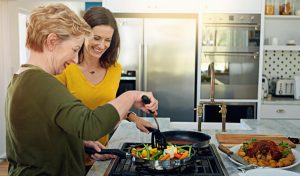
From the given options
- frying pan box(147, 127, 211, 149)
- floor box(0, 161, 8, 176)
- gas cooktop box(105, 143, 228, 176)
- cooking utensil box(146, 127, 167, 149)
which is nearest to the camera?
gas cooktop box(105, 143, 228, 176)

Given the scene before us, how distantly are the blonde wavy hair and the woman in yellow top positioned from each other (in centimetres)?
61

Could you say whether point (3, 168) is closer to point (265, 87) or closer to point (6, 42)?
point (6, 42)

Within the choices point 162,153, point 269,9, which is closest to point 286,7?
point 269,9

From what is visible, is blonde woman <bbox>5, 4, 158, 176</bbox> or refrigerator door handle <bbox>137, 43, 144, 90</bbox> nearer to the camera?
blonde woman <bbox>5, 4, 158, 176</bbox>

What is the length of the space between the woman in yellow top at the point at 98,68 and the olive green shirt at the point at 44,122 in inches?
24.0

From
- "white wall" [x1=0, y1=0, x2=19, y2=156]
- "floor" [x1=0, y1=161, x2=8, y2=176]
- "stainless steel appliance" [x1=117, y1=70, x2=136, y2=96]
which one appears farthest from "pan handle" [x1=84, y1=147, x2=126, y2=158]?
"white wall" [x1=0, y1=0, x2=19, y2=156]

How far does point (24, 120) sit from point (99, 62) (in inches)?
37.2

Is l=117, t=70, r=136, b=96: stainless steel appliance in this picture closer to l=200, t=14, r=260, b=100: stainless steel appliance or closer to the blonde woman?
l=200, t=14, r=260, b=100: stainless steel appliance

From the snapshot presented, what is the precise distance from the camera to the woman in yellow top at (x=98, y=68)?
66.9 inches

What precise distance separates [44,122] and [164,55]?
294 centimetres

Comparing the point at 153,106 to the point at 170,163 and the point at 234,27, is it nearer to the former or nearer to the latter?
the point at 170,163

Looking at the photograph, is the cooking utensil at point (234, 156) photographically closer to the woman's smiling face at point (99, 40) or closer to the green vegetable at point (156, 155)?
the green vegetable at point (156, 155)

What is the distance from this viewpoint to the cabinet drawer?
3852 millimetres

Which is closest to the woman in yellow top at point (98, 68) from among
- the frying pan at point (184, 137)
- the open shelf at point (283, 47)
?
the frying pan at point (184, 137)
